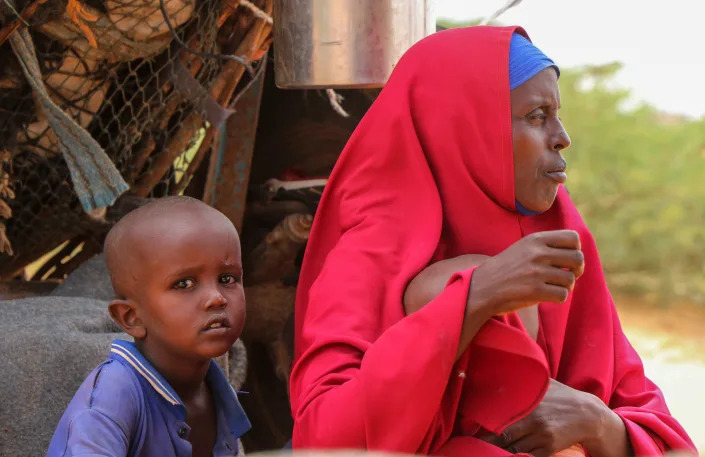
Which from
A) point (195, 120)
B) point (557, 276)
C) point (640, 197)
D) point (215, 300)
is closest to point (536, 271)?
point (557, 276)

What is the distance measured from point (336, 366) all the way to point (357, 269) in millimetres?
229

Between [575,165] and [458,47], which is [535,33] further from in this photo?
[458,47]

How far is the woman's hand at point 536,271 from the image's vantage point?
1913mm

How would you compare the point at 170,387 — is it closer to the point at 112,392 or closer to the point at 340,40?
the point at 112,392

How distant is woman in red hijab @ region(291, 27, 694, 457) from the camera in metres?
2.03

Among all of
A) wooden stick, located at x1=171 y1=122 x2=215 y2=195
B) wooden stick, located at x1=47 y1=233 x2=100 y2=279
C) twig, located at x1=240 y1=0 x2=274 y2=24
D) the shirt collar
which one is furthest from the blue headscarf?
wooden stick, located at x1=47 y1=233 x2=100 y2=279

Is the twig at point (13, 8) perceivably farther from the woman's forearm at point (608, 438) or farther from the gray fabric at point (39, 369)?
the woman's forearm at point (608, 438)

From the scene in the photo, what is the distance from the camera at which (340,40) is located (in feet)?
9.70

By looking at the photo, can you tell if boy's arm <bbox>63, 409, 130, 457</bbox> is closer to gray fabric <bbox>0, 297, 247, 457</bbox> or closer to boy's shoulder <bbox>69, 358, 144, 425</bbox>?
boy's shoulder <bbox>69, 358, 144, 425</bbox>

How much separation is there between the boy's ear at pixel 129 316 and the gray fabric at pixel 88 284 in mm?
895

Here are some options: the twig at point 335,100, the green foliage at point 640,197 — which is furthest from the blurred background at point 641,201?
the twig at point 335,100

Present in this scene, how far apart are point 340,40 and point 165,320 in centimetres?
102

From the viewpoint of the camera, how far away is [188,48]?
3.02 meters

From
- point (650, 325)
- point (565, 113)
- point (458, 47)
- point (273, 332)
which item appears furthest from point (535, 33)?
point (458, 47)
